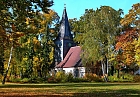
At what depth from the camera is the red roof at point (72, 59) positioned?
59375 mm

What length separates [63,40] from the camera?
220 ft

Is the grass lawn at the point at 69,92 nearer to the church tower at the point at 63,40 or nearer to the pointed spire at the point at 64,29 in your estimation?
the church tower at the point at 63,40

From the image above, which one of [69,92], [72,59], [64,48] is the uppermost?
[64,48]

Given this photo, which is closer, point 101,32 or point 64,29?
point 101,32

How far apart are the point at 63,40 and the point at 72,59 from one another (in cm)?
757

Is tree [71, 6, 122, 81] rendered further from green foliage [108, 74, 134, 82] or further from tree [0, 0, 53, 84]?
tree [0, 0, 53, 84]

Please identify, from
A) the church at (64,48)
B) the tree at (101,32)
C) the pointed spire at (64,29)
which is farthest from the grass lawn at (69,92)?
the pointed spire at (64,29)

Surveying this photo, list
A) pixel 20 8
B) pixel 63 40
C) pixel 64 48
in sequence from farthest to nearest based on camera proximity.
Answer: pixel 64 48
pixel 63 40
pixel 20 8

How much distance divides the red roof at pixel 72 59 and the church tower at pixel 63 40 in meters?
2.35

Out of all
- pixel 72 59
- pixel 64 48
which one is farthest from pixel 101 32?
pixel 64 48

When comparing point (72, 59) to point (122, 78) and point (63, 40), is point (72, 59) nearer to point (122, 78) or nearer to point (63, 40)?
point (63, 40)

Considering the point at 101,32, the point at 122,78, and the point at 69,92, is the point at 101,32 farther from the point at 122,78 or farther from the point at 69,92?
the point at 69,92

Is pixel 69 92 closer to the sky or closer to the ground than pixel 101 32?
closer to the ground

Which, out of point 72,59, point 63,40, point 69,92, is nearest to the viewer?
point 69,92
